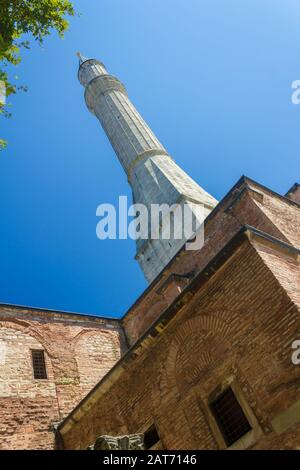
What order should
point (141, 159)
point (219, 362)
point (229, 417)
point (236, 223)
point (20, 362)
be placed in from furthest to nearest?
point (141, 159)
point (20, 362)
point (236, 223)
point (219, 362)
point (229, 417)

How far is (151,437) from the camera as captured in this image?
7523mm

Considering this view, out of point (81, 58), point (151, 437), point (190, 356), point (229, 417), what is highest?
point (81, 58)

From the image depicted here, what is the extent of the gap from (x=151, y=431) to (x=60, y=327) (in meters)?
5.66

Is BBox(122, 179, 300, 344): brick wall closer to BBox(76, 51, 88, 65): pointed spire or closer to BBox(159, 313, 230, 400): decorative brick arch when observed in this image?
BBox(159, 313, 230, 400): decorative brick arch

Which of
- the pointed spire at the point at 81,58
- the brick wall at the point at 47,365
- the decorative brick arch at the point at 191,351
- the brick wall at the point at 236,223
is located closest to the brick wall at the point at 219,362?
the decorative brick arch at the point at 191,351

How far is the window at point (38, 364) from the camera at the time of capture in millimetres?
11031

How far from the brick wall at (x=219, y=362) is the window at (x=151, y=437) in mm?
145

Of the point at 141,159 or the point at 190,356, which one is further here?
the point at 141,159

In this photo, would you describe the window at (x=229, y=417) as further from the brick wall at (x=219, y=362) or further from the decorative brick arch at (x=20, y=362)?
the decorative brick arch at (x=20, y=362)

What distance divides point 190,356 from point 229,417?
3.86 feet

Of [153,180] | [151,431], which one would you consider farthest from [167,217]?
[151,431]

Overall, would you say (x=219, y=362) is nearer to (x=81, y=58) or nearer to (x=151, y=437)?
(x=151, y=437)

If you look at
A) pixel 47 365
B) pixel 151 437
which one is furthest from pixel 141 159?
pixel 151 437
